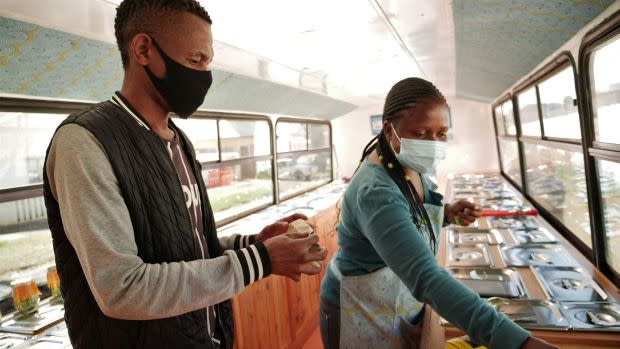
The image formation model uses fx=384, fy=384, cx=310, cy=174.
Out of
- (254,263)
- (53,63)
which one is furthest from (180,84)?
(53,63)

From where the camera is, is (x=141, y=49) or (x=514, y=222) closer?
(x=141, y=49)

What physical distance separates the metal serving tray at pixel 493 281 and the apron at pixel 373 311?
648 millimetres

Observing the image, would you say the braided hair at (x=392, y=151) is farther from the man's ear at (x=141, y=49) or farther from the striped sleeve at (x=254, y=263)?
the man's ear at (x=141, y=49)

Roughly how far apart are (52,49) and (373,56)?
2.31 metres

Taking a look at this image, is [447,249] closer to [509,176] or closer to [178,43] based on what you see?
[178,43]

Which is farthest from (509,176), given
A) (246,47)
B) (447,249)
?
(246,47)

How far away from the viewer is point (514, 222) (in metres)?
3.18

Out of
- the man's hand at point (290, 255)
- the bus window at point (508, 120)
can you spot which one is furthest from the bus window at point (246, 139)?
the bus window at point (508, 120)

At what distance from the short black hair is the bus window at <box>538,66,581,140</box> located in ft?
7.11

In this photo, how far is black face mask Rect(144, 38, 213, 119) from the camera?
38.0 inches

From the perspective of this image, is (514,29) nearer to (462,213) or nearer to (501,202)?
(462,213)

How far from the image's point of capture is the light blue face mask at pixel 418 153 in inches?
54.6

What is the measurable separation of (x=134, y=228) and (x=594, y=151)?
2.17 meters

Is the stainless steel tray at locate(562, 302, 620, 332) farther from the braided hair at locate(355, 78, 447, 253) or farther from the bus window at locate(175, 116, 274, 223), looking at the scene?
the bus window at locate(175, 116, 274, 223)
